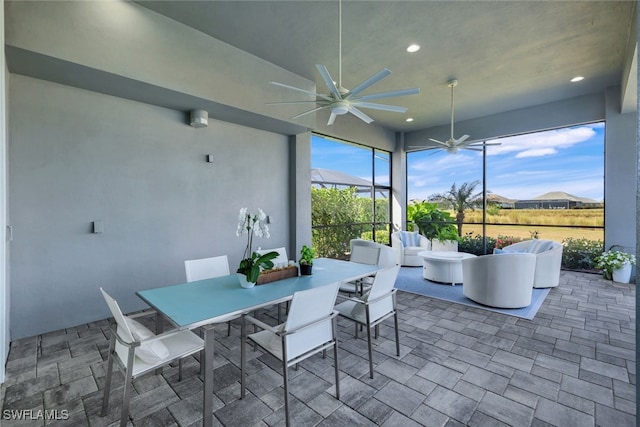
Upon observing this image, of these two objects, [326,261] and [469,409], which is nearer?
[469,409]

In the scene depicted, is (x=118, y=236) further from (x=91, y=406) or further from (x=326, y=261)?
(x=326, y=261)

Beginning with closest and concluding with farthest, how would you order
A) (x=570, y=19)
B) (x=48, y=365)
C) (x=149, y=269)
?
(x=48, y=365), (x=570, y=19), (x=149, y=269)

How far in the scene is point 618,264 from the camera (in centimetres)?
484

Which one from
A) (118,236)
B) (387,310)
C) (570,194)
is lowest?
(387,310)

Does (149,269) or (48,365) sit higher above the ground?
(149,269)

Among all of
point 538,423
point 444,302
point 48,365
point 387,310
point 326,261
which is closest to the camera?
point 538,423

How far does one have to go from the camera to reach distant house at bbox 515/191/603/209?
5.54 metres

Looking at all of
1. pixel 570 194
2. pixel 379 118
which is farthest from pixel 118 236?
pixel 570 194

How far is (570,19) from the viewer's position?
3.10 meters

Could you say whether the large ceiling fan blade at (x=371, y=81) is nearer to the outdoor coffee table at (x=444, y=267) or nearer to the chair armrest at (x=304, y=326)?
the chair armrest at (x=304, y=326)

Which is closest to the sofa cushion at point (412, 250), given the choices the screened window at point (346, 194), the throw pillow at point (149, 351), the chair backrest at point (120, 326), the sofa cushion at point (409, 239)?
the sofa cushion at point (409, 239)

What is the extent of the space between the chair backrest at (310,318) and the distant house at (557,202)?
6.17 meters

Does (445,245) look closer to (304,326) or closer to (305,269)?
(305,269)

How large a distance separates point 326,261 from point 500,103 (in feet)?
16.5
